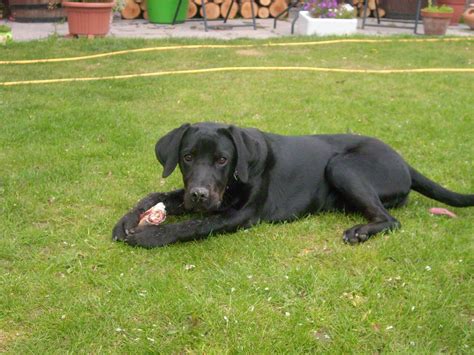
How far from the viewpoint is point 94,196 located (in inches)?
195

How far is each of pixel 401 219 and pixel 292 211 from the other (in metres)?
0.89

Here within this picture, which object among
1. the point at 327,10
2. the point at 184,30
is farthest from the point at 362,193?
the point at 184,30

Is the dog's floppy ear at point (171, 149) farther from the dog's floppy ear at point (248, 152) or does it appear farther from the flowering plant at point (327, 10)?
the flowering plant at point (327, 10)

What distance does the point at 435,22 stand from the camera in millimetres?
14148

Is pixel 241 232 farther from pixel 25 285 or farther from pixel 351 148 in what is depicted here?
pixel 25 285

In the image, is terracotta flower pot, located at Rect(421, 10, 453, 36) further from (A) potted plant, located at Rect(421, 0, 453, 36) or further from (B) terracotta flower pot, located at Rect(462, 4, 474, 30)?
(B) terracotta flower pot, located at Rect(462, 4, 474, 30)

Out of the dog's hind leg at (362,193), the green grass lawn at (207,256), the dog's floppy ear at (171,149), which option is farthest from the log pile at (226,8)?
the dog's floppy ear at (171,149)

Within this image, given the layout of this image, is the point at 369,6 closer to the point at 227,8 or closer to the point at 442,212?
the point at 227,8

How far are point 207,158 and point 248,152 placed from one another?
344 mm

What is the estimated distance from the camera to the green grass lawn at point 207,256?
316cm

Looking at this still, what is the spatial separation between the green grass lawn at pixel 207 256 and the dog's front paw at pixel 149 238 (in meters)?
0.06

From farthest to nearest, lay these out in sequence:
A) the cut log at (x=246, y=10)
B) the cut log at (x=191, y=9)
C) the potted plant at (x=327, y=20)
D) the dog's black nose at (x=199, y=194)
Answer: the cut log at (x=246, y=10), the cut log at (x=191, y=9), the potted plant at (x=327, y=20), the dog's black nose at (x=199, y=194)

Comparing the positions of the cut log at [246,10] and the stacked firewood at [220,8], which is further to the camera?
the cut log at [246,10]

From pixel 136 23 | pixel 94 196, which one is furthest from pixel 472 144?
pixel 136 23
